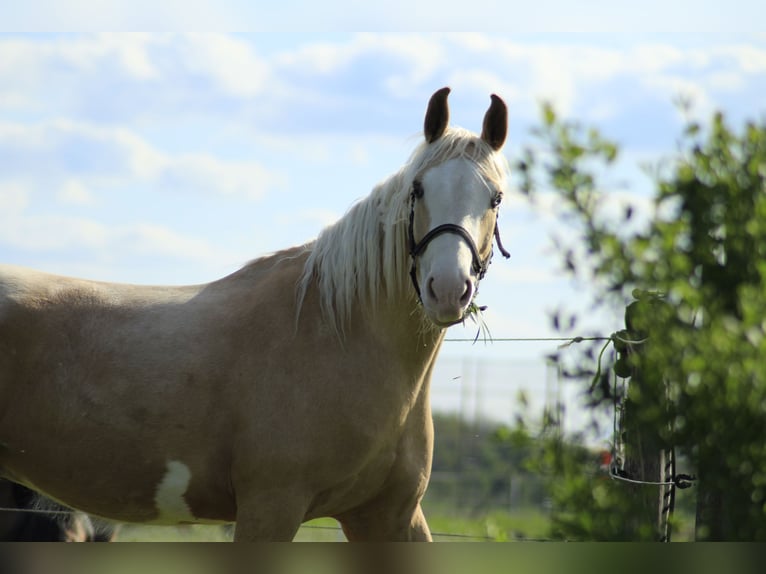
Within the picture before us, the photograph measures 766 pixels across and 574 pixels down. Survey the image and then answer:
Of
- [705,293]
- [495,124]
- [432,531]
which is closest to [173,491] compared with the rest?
[495,124]

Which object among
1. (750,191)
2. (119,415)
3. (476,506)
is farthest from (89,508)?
(476,506)

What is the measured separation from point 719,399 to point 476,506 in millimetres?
11099

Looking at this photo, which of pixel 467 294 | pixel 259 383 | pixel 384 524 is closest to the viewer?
pixel 467 294

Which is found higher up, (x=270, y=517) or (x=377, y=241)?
(x=377, y=241)

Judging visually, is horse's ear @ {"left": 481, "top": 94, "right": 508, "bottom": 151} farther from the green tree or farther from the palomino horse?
the green tree

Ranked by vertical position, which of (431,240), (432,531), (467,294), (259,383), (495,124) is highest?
(495,124)

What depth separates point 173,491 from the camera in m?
3.90

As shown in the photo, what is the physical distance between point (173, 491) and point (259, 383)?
60cm

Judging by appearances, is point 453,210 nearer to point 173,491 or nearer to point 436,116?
point 436,116

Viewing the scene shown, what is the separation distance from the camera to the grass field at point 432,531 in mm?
4086

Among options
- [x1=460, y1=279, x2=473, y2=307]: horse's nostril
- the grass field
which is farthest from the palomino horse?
the grass field

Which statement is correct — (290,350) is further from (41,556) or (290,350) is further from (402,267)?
(41,556)

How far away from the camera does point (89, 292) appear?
412 cm

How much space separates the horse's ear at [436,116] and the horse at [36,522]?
326 centimetres
